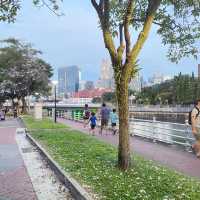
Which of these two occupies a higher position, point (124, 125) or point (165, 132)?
point (124, 125)

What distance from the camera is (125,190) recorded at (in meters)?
9.66

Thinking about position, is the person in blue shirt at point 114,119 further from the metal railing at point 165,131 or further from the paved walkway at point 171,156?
the paved walkway at point 171,156

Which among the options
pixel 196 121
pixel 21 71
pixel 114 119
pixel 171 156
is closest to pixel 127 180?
pixel 196 121

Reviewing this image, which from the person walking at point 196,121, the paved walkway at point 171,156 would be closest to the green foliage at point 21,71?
the paved walkway at point 171,156

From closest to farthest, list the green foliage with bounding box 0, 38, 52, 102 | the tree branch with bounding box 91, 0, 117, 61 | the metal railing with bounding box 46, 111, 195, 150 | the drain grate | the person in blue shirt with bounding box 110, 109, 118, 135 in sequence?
the tree branch with bounding box 91, 0, 117, 61 < the metal railing with bounding box 46, 111, 195, 150 < the drain grate < the person in blue shirt with bounding box 110, 109, 118, 135 < the green foliage with bounding box 0, 38, 52, 102

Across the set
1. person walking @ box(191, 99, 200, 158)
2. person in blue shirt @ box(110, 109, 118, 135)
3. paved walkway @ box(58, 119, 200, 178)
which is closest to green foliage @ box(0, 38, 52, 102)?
person in blue shirt @ box(110, 109, 118, 135)

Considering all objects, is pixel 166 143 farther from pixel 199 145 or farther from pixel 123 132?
pixel 123 132

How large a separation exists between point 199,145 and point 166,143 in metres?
6.65

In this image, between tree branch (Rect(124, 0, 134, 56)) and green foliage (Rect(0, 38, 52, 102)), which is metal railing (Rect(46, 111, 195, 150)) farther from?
green foliage (Rect(0, 38, 52, 102))

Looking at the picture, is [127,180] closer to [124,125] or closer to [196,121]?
[124,125]

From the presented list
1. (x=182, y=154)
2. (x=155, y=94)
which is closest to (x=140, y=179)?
(x=182, y=154)

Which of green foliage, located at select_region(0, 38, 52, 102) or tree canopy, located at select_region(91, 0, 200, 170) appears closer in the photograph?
tree canopy, located at select_region(91, 0, 200, 170)

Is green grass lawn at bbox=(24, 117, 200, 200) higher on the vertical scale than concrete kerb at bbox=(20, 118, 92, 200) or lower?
higher

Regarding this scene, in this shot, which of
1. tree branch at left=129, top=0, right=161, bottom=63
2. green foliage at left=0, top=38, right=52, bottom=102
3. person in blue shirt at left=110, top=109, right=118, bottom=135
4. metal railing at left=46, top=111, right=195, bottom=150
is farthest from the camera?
green foliage at left=0, top=38, right=52, bottom=102
